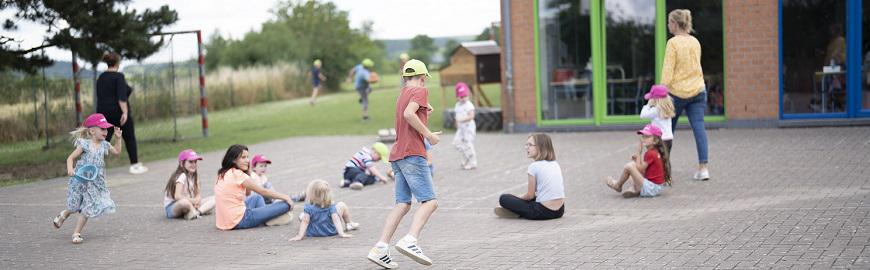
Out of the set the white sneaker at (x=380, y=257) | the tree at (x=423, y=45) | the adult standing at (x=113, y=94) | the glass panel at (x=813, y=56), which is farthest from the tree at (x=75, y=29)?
the tree at (x=423, y=45)

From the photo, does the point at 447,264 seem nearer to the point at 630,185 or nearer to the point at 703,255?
the point at 703,255

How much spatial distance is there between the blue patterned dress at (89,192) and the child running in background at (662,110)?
6106mm

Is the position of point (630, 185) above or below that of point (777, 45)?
below

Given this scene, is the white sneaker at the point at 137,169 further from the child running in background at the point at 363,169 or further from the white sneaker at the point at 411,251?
the white sneaker at the point at 411,251

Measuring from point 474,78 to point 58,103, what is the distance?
9088 millimetres

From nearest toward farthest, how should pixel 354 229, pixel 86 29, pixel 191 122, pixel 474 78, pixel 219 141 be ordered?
pixel 354 229
pixel 86 29
pixel 219 141
pixel 474 78
pixel 191 122

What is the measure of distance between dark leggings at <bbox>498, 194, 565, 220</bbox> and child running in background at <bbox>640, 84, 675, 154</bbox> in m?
2.81

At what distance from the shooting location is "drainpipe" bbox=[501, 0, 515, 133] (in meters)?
19.6

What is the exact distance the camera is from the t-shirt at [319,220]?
9.74 m

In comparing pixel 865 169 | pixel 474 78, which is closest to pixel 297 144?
pixel 474 78

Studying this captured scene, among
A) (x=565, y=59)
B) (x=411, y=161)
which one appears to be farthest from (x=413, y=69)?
(x=565, y=59)

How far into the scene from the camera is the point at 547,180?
10.1 m

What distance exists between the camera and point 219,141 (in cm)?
2141

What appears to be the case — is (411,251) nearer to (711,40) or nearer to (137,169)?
(137,169)
